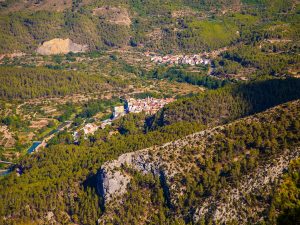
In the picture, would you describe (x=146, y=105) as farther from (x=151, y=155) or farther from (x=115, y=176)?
(x=115, y=176)

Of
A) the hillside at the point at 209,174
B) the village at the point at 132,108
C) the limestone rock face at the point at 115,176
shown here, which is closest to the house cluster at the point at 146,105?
the village at the point at 132,108

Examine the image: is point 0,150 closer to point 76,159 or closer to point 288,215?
point 76,159

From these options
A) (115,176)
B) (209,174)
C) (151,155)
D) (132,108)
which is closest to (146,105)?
(132,108)

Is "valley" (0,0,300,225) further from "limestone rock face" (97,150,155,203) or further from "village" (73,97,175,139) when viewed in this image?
"village" (73,97,175,139)

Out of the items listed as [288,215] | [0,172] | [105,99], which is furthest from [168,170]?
[105,99]

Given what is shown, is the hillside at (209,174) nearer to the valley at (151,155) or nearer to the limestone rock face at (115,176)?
the limestone rock face at (115,176)
